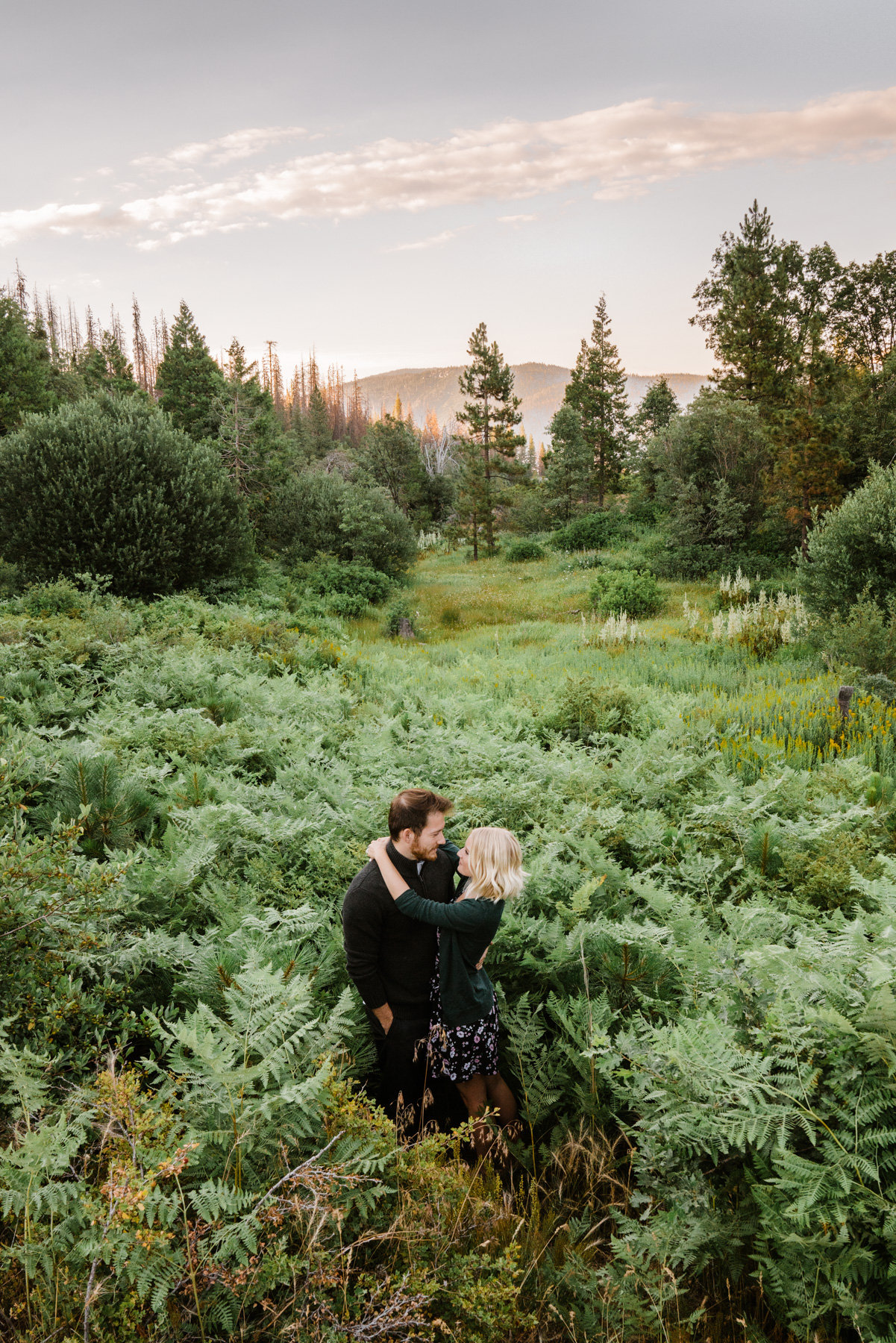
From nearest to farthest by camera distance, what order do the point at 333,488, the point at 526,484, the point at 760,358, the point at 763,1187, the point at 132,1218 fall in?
the point at 132,1218 < the point at 763,1187 < the point at 333,488 < the point at 760,358 < the point at 526,484

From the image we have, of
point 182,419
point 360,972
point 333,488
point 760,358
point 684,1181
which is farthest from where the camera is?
point 760,358

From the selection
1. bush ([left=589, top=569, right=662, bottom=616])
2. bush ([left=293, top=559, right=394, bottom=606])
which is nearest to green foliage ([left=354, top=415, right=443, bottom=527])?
bush ([left=293, top=559, right=394, bottom=606])

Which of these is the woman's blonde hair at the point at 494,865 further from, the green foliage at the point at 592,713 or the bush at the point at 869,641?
the bush at the point at 869,641

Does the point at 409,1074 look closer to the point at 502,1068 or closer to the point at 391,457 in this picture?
the point at 502,1068

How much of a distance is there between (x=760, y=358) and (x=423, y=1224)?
40.0 meters

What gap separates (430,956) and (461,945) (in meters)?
0.24

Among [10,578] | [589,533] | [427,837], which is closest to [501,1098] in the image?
[427,837]

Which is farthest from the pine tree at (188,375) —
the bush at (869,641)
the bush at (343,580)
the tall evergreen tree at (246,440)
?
the bush at (869,641)

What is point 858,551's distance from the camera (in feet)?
37.1

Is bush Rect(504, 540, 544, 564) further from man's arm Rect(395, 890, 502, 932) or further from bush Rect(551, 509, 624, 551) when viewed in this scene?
man's arm Rect(395, 890, 502, 932)

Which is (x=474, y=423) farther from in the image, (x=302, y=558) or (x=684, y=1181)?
(x=684, y=1181)

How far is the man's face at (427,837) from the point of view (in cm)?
314

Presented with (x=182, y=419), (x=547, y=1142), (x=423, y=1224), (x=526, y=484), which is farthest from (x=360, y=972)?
(x=526, y=484)

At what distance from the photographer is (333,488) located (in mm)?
25594
